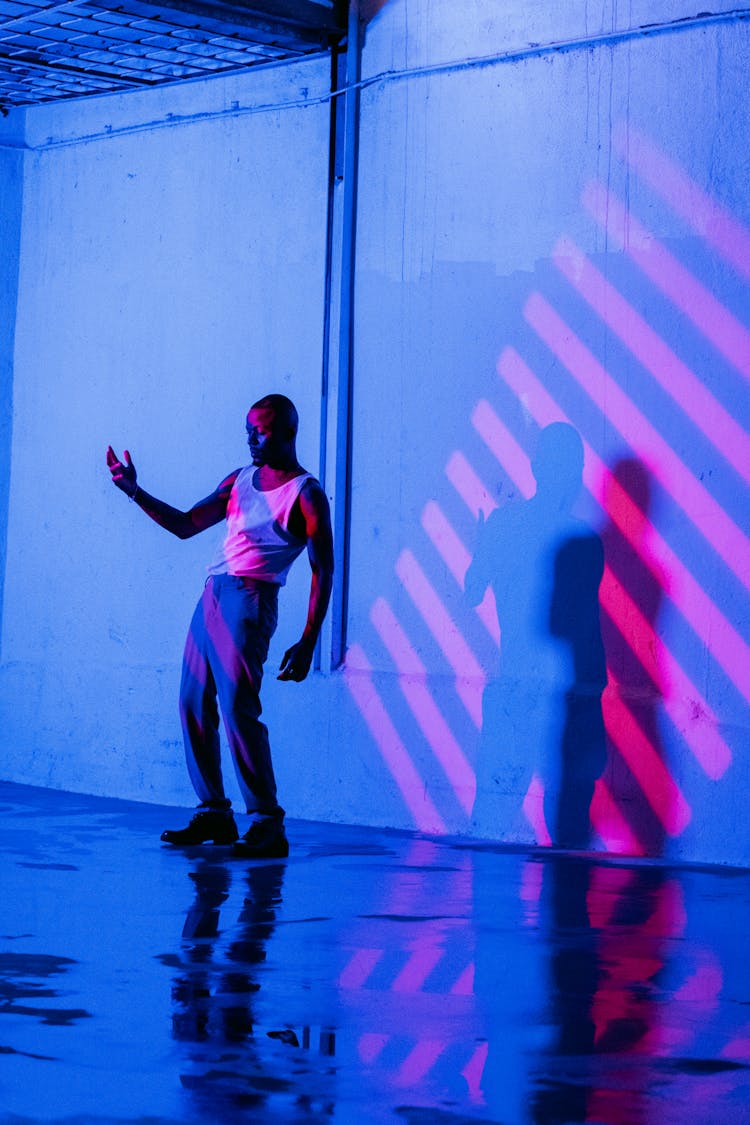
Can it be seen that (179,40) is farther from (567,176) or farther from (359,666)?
(359,666)

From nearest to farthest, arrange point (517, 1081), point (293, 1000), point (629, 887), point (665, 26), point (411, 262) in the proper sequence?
point (517, 1081)
point (293, 1000)
point (629, 887)
point (665, 26)
point (411, 262)

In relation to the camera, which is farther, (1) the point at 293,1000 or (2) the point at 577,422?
(2) the point at 577,422

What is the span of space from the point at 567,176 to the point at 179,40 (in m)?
2.07

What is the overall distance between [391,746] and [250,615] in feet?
4.44

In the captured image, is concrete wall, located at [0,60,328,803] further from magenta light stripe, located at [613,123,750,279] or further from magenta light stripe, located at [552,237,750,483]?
magenta light stripe, located at [613,123,750,279]

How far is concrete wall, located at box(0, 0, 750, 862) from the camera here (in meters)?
6.93

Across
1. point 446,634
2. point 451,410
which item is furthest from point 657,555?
point 451,410

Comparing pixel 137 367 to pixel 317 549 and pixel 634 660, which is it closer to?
pixel 317 549

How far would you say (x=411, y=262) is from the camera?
782cm

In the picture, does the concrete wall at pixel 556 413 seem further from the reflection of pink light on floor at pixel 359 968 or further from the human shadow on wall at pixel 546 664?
the reflection of pink light on floor at pixel 359 968

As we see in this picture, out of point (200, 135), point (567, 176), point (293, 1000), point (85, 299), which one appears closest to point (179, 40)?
point (200, 135)

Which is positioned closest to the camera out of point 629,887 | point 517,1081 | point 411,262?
point 517,1081

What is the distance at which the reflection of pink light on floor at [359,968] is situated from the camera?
4.22 meters

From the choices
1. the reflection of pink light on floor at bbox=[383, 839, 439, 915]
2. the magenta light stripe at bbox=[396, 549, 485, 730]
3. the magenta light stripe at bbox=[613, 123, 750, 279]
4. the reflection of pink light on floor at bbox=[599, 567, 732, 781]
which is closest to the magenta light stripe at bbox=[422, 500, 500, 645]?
the magenta light stripe at bbox=[396, 549, 485, 730]
